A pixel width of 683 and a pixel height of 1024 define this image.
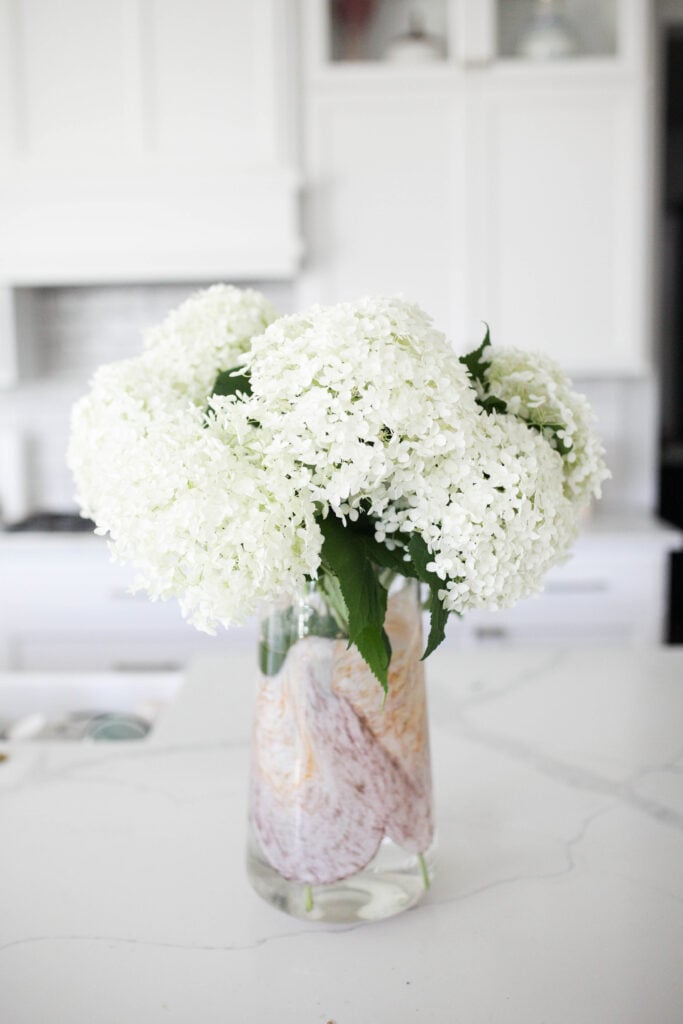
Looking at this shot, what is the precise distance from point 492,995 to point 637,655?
2.78ft

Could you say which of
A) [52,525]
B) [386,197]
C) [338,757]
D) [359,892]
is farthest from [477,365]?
[52,525]

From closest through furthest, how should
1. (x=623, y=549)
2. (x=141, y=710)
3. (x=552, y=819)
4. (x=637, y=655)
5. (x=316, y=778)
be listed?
(x=316, y=778)
(x=552, y=819)
(x=141, y=710)
(x=637, y=655)
(x=623, y=549)

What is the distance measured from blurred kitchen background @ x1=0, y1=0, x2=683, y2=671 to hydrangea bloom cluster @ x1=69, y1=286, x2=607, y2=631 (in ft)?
6.24

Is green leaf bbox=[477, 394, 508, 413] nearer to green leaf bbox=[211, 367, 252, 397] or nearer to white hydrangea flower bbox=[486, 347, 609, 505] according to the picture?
white hydrangea flower bbox=[486, 347, 609, 505]

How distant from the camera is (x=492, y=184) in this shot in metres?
Result: 2.62

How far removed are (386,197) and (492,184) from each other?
0.29 metres

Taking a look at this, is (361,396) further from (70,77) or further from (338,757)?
(70,77)

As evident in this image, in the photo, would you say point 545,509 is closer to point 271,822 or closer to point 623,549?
point 271,822

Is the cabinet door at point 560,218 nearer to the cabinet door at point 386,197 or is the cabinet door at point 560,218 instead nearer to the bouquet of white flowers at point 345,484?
the cabinet door at point 386,197

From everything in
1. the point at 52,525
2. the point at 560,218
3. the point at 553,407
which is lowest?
the point at 52,525

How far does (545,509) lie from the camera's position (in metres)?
0.67

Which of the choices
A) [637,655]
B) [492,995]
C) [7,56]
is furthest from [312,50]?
[492,995]

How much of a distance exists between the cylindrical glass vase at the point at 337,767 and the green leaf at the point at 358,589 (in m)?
0.07

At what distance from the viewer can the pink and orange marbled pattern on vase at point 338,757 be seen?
76 cm
